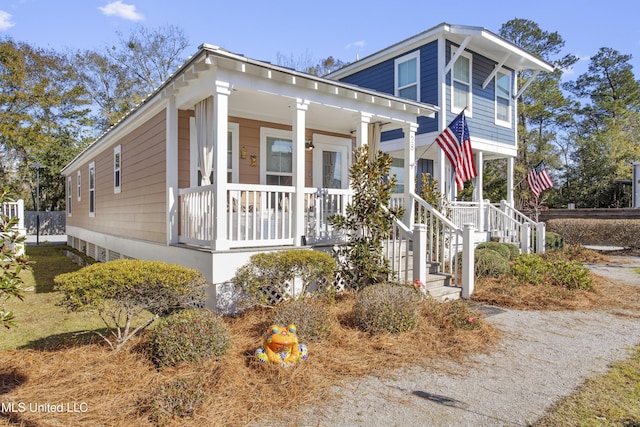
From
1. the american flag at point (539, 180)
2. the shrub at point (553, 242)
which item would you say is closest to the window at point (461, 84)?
the american flag at point (539, 180)

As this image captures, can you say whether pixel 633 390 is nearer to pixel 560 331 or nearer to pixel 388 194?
pixel 560 331

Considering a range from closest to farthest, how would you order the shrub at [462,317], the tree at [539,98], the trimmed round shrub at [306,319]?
the trimmed round shrub at [306,319] < the shrub at [462,317] < the tree at [539,98]

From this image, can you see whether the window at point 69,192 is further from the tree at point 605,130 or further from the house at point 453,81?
the tree at point 605,130

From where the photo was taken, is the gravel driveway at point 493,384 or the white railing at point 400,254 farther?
the white railing at point 400,254

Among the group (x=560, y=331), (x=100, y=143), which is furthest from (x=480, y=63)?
(x=100, y=143)

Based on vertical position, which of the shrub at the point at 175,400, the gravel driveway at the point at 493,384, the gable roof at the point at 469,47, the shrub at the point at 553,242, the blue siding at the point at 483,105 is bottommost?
the gravel driveway at the point at 493,384

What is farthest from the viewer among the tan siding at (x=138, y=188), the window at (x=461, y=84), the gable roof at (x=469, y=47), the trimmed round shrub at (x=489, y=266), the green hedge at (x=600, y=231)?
the green hedge at (x=600, y=231)

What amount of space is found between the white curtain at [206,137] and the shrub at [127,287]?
2313 millimetres

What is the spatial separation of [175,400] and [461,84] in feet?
37.3

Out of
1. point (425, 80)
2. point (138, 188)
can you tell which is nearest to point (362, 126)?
point (138, 188)

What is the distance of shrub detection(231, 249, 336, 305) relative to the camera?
16.8 ft

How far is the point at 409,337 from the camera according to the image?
4605 mm

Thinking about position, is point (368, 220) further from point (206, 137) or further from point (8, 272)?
point (8, 272)

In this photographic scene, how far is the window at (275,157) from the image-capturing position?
8.54m
